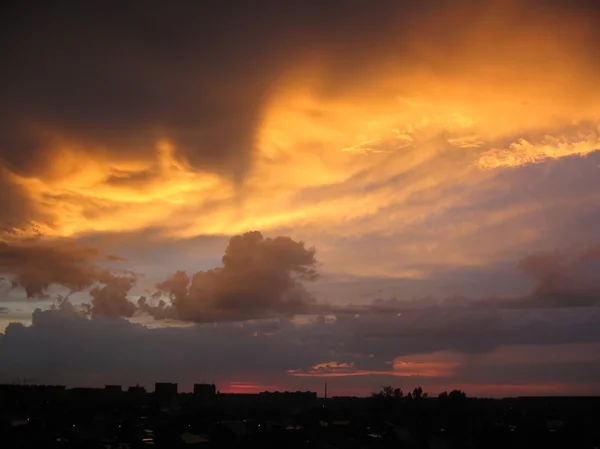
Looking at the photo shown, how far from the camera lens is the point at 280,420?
108562mm

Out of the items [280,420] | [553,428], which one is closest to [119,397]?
[280,420]

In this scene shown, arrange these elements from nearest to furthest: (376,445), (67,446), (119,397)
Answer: (67,446)
(376,445)
(119,397)

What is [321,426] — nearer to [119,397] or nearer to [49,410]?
[49,410]

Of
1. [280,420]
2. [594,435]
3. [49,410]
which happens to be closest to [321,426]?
[280,420]

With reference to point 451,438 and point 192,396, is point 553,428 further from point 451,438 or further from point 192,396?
point 192,396

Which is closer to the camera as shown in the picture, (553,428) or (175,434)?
(175,434)

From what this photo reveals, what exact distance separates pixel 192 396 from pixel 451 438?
4559 inches

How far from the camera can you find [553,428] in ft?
304

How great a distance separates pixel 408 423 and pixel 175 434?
54.0 metres

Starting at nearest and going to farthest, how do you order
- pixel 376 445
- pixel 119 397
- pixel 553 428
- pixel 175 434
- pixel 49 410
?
pixel 175 434 < pixel 376 445 < pixel 553 428 < pixel 49 410 < pixel 119 397

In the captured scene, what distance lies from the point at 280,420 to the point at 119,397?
83.6m

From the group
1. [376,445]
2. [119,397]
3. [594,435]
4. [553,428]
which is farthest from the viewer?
[119,397]

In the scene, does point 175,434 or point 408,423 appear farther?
point 408,423

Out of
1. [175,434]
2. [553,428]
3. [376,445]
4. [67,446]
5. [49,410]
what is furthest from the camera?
[49,410]
